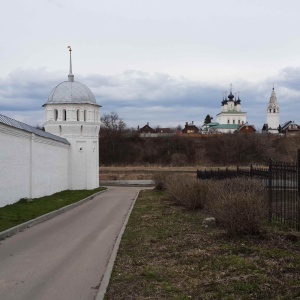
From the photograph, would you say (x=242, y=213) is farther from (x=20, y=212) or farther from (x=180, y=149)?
(x=180, y=149)

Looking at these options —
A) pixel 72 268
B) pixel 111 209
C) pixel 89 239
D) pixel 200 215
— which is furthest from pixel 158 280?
pixel 111 209

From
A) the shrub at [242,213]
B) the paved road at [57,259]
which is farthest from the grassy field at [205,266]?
the paved road at [57,259]

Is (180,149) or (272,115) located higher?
(272,115)

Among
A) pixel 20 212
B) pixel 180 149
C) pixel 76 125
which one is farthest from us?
pixel 180 149

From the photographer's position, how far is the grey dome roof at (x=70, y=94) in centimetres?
3306

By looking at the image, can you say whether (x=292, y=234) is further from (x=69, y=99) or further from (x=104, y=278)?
(x=69, y=99)

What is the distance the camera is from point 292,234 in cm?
944

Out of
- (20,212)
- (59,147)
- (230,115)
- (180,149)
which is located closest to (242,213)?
(20,212)

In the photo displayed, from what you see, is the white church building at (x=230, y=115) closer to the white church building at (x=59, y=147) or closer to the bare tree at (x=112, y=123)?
the bare tree at (x=112, y=123)

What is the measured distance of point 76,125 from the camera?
32.6 meters

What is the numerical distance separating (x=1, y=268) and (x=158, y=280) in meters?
2.85

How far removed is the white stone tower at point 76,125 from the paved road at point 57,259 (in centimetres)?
1827

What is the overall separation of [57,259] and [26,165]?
38.8ft

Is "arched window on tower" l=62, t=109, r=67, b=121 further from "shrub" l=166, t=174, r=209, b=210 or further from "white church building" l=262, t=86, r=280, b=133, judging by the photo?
"white church building" l=262, t=86, r=280, b=133
